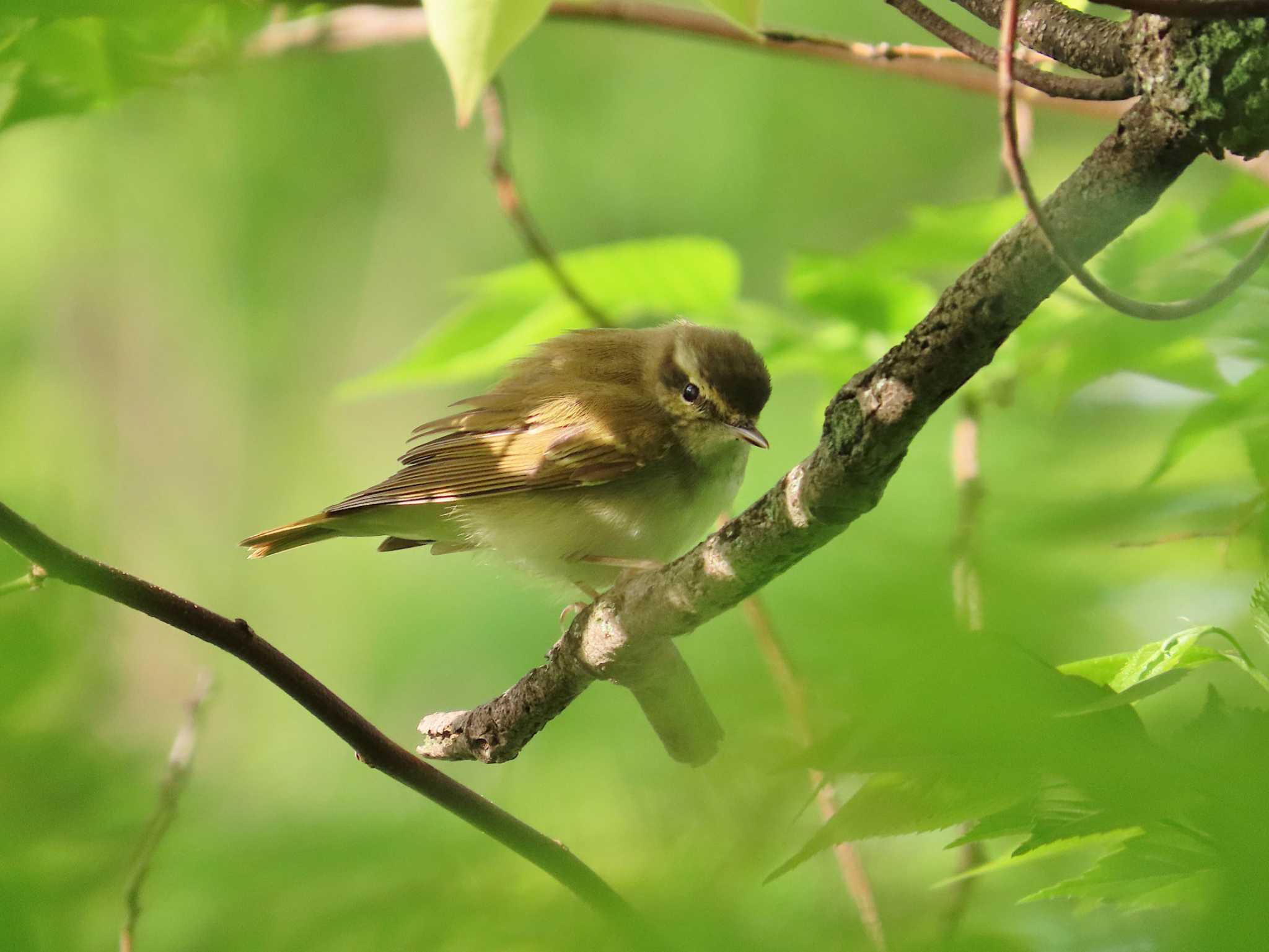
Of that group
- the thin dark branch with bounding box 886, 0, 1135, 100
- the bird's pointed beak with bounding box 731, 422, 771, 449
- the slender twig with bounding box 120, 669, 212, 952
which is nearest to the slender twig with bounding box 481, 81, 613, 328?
the bird's pointed beak with bounding box 731, 422, 771, 449

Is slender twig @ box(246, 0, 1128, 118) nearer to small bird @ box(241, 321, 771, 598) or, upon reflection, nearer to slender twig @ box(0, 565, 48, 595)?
small bird @ box(241, 321, 771, 598)

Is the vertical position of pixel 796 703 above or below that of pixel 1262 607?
above

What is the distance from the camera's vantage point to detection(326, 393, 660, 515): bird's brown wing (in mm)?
2957

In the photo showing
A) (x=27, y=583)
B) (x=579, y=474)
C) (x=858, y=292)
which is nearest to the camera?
(x=27, y=583)

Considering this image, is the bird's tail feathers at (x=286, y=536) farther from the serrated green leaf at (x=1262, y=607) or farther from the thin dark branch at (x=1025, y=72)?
the serrated green leaf at (x=1262, y=607)

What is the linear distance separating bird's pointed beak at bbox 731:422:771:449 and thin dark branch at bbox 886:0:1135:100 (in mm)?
1636

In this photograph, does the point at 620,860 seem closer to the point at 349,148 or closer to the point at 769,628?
the point at 769,628

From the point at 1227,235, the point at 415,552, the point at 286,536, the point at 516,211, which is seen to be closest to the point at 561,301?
the point at 516,211

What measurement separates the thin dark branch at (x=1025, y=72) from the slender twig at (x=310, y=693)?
89 cm

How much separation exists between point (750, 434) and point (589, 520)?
50 cm

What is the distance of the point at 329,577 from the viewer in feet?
25.0

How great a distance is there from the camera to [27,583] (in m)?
0.86

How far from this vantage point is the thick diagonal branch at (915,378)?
107 cm

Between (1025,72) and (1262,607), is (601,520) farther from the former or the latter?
(1262,607)
